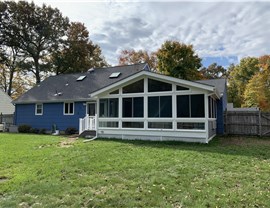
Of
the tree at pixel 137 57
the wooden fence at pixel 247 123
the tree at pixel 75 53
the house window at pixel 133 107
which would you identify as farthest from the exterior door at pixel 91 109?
the tree at pixel 137 57

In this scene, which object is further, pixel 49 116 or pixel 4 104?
pixel 4 104

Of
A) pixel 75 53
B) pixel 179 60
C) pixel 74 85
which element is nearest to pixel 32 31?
pixel 75 53

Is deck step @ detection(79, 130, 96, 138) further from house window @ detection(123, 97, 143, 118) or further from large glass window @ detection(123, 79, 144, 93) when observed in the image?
large glass window @ detection(123, 79, 144, 93)

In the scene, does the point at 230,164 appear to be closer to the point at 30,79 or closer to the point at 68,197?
the point at 68,197

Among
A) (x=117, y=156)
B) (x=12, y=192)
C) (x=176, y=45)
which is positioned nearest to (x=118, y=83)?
(x=117, y=156)

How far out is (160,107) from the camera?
12.0 meters

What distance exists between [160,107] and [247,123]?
649 centimetres

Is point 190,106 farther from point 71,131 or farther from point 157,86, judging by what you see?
point 71,131

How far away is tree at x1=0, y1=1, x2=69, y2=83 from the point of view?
1131 inches

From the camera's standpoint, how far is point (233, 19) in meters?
11.9

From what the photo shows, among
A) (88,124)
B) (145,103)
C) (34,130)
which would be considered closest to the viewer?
(145,103)

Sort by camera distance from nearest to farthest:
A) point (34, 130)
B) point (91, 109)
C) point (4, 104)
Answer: point (91, 109) < point (34, 130) < point (4, 104)

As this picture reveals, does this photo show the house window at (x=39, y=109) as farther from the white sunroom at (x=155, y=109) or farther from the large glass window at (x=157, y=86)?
the large glass window at (x=157, y=86)

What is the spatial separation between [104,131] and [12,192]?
9.00 metres
